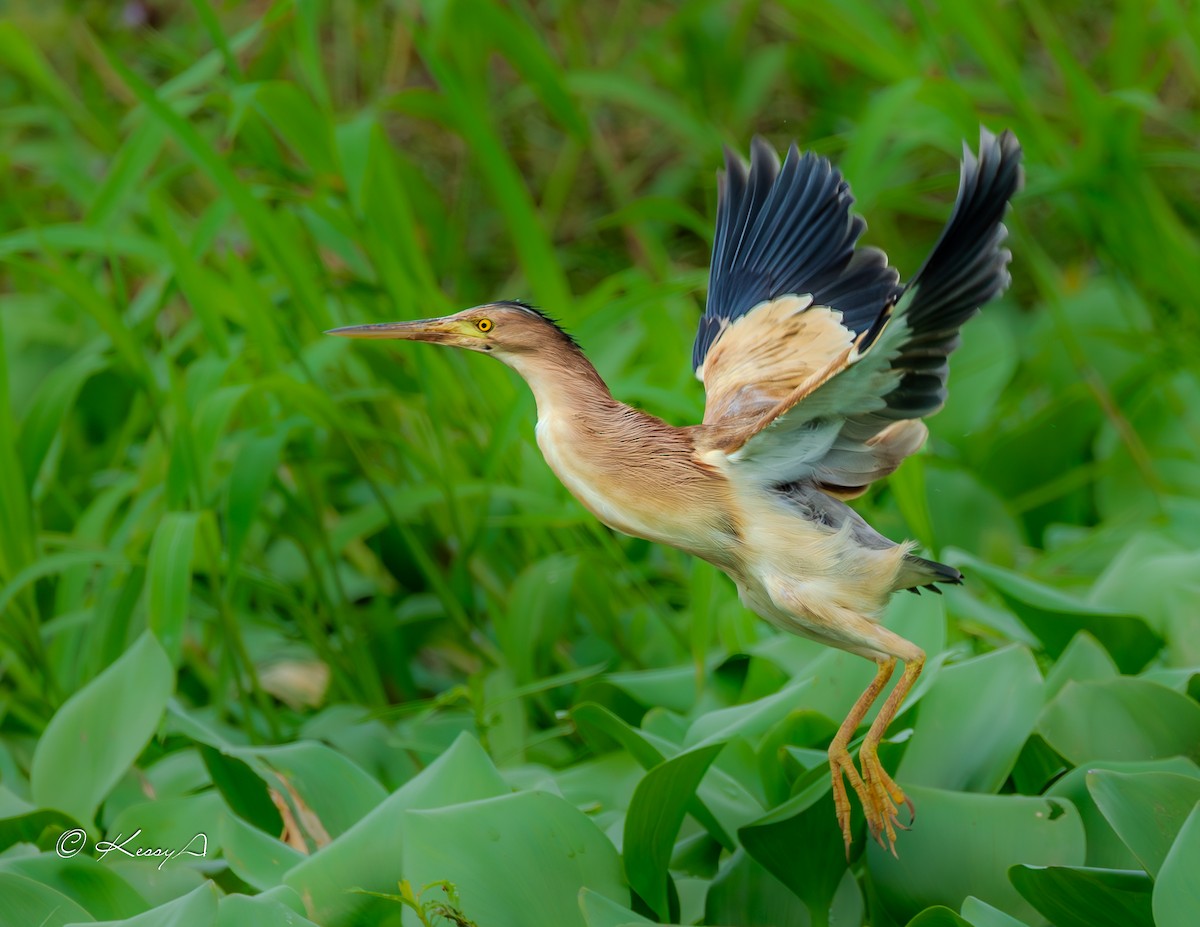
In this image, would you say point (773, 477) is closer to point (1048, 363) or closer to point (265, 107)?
point (265, 107)

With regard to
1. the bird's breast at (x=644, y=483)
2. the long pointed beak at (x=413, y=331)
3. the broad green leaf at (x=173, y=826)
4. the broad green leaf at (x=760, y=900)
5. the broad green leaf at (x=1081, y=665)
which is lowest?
the broad green leaf at (x=173, y=826)

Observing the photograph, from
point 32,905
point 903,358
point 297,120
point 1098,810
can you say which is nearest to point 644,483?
point 903,358

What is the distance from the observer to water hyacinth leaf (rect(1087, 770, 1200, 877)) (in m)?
1.61

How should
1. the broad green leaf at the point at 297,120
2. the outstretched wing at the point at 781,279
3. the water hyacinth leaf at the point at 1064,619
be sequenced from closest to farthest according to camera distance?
the outstretched wing at the point at 781,279
the water hyacinth leaf at the point at 1064,619
the broad green leaf at the point at 297,120

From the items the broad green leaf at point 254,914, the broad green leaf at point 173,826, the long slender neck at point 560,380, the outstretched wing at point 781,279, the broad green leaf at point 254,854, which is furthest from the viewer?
the broad green leaf at point 173,826

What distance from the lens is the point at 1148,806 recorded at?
1625 mm

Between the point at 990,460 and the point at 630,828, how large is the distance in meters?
1.74

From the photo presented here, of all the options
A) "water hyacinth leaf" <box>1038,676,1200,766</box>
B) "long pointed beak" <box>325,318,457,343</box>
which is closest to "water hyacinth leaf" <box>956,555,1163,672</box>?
"water hyacinth leaf" <box>1038,676,1200,766</box>

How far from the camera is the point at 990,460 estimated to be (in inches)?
124

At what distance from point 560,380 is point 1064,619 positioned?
970 millimetres

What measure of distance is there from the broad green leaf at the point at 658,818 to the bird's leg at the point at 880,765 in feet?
0.56

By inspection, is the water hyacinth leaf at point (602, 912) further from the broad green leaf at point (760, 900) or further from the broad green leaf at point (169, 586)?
the broad green leaf at point (169, 586)

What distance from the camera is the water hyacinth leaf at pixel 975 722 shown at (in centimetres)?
187

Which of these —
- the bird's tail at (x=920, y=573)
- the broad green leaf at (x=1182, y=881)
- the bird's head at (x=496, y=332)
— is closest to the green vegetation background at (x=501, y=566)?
the broad green leaf at (x=1182, y=881)
